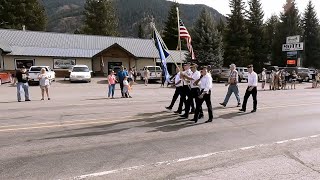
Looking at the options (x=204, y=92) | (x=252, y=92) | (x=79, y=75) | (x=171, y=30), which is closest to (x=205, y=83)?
(x=204, y=92)

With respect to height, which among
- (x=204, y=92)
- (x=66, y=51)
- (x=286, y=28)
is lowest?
(x=204, y=92)

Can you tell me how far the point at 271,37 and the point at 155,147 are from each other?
205 feet

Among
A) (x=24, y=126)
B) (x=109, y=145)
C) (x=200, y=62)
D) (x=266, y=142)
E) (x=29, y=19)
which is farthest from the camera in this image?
(x=29, y=19)

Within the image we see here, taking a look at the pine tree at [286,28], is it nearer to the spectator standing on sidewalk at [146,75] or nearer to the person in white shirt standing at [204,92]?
the spectator standing on sidewalk at [146,75]

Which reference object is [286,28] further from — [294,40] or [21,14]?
[21,14]

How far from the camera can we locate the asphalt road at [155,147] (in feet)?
18.4

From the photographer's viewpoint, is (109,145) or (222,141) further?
(222,141)

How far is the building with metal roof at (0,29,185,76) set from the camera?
38719 mm

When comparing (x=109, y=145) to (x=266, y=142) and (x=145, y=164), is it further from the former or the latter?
(x=266, y=142)

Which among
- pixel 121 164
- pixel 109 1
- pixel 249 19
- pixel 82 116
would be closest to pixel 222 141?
pixel 121 164

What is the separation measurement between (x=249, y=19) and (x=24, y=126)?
5366 cm

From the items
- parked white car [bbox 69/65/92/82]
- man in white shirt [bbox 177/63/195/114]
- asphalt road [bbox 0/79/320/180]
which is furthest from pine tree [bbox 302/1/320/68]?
man in white shirt [bbox 177/63/195/114]

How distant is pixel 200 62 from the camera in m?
45.4

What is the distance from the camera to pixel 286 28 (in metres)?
59.9
